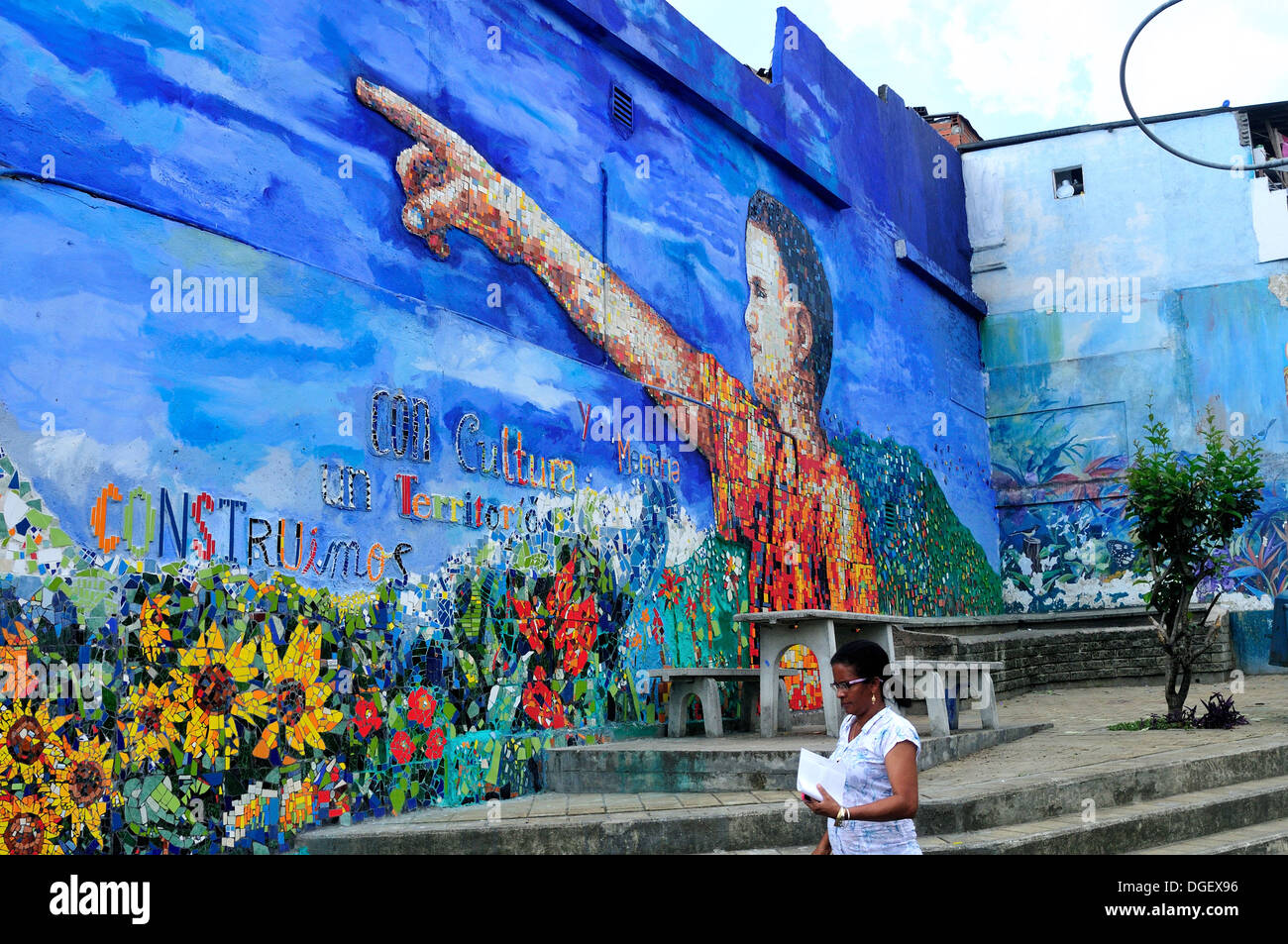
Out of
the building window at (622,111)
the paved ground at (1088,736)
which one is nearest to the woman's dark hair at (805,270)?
the building window at (622,111)

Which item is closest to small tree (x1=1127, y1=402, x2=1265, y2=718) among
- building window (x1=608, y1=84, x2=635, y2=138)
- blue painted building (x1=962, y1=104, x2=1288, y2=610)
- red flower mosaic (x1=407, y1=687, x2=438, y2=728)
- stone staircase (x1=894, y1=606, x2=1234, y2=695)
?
stone staircase (x1=894, y1=606, x2=1234, y2=695)

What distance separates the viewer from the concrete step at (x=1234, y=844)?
220 inches

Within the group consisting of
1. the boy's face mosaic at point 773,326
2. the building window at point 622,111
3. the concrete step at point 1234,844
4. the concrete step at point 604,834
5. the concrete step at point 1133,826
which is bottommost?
the concrete step at point 1234,844

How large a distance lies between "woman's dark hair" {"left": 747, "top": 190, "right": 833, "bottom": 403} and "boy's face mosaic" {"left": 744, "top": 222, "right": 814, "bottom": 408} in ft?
0.30

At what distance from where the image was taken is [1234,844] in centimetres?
571

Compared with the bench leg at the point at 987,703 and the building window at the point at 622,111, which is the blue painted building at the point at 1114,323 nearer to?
the bench leg at the point at 987,703

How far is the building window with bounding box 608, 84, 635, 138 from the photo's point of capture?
972 cm

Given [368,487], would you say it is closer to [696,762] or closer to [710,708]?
[696,762]

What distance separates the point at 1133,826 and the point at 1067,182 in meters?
12.6

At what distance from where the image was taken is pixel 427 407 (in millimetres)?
7375

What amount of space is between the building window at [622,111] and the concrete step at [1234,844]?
6.53m

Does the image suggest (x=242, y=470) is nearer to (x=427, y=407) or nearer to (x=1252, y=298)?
(x=427, y=407)

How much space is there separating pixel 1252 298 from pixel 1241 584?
3.56 metres
